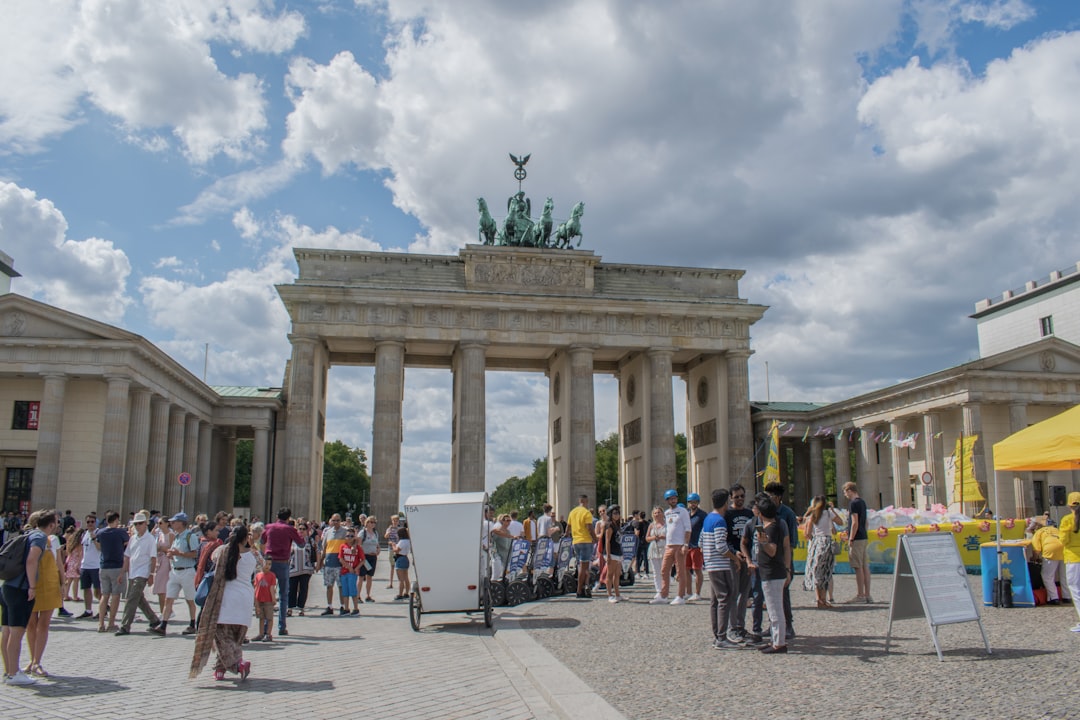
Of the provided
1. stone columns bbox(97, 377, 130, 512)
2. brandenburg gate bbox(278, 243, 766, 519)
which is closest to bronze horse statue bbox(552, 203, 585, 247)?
brandenburg gate bbox(278, 243, 766, 519)

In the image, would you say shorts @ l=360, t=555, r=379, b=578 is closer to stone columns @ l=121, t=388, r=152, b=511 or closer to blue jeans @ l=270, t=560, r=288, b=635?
blue jeans @ l=270, t=560, r=288, b=635

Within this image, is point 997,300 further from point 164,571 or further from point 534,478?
point 534,478

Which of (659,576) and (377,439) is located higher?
(377,439)

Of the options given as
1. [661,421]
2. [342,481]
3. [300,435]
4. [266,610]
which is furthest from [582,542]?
[342,481]

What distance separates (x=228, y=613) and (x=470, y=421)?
37.6 meters

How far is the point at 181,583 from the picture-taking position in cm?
1470

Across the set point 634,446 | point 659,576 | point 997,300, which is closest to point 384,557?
point 634,446

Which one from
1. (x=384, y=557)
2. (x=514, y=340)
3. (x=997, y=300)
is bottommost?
(x=384, y=557)

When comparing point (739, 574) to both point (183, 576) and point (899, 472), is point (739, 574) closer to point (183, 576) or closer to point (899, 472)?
point (183, 576)

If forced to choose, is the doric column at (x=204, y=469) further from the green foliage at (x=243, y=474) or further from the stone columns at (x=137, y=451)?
the green foliage at (x=243, y=474)

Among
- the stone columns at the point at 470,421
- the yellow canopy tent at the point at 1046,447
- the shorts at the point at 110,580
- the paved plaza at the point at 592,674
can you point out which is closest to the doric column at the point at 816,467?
the stone columns at the point at 470,421

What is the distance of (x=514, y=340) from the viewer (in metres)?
48.3

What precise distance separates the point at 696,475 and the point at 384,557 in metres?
23.0

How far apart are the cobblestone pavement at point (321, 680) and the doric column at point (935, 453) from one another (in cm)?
3460
